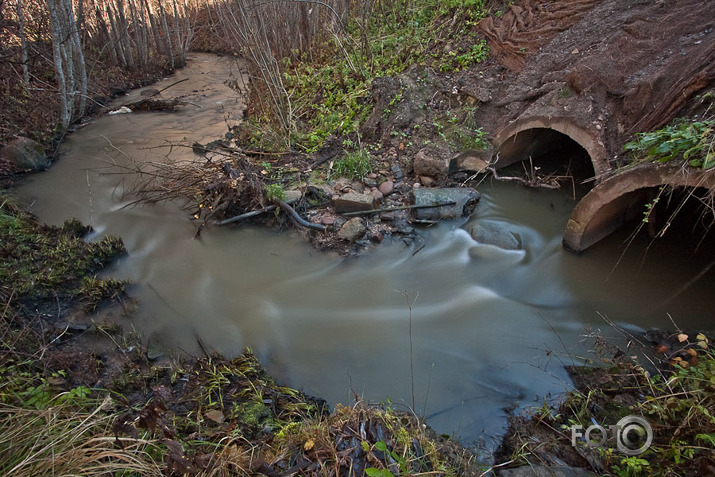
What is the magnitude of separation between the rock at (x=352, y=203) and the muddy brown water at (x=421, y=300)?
0.65 m

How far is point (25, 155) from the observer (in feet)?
21.9

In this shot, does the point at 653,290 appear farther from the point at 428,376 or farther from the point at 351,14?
the point at 351,14

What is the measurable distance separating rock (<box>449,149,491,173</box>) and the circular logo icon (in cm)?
378

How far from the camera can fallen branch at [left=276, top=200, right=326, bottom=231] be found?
5.12 m

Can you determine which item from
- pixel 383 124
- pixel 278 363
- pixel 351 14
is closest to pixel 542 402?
pixel 278 363

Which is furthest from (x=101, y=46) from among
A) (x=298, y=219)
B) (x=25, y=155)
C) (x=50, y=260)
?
(x=298, y=219)

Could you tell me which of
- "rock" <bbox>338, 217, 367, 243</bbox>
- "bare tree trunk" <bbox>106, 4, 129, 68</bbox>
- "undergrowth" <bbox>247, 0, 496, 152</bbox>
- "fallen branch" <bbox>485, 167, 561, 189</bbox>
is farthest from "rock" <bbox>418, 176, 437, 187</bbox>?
"bare tree trunk" <bbox>106, 4, 129, 68</bbox>

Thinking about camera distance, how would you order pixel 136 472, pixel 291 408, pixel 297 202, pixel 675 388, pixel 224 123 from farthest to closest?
1. pixel 224 123
2. pixel 297 202
3. pixel 291 408
4. pixel 675 388
5. pixel 136 472

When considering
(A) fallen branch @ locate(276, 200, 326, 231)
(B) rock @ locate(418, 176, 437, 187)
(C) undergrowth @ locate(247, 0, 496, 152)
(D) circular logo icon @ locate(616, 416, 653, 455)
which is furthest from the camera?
(C) undergrowth @ locate(247, 0, 496, 152)

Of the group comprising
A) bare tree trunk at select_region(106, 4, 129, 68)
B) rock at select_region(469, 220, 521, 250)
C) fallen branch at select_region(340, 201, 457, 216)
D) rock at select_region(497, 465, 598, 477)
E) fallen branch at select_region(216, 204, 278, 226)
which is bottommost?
rock at select_region(497, 465, 598, 477)

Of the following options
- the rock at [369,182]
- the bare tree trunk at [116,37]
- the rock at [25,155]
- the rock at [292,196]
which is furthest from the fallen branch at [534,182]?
the bare tree trunk at [116,37]

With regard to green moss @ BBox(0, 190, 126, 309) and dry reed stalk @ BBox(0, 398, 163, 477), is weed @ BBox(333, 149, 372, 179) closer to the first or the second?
green moss @ BBox(0, 190, 126, 309)

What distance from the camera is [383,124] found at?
6.50 meters

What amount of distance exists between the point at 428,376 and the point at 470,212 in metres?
2.56
